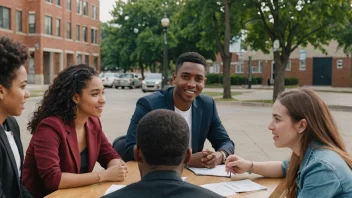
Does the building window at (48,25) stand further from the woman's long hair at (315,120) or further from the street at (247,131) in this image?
the woman's long hair at (315,120)

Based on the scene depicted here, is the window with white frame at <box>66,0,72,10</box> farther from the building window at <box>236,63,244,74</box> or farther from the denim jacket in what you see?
the denim jacket

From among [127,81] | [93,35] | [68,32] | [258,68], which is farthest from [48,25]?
[258,68]

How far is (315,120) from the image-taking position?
8.54ft

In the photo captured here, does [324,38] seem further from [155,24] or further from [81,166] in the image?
[155,24]

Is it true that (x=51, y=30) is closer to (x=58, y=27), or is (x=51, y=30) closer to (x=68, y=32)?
(x=58, y=27)

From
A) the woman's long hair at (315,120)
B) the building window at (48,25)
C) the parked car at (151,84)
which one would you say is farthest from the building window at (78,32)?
the woman's long hair at (315,120)

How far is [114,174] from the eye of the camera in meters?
3.23

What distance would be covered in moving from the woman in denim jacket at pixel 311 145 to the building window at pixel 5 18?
3930 centimetres

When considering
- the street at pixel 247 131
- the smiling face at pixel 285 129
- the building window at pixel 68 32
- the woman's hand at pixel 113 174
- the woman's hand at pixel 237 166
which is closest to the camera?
the smiling face at pixel 285 129

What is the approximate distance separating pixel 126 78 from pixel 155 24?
1065 centimetres

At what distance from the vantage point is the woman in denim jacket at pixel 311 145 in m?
2.42

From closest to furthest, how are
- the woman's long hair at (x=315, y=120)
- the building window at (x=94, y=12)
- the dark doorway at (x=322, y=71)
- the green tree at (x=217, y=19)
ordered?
the woman's long hair at (x=315, y=120)
the green tree at (x=217, y=19)
the dark doorway at (x=322, y=71)
the building window at (x=94, y=12)

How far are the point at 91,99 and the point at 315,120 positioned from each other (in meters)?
1.75

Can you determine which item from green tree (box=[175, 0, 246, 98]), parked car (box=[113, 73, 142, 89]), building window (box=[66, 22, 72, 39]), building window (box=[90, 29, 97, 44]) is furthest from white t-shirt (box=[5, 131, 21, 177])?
building window (box=[90, 29, 97, 44])
